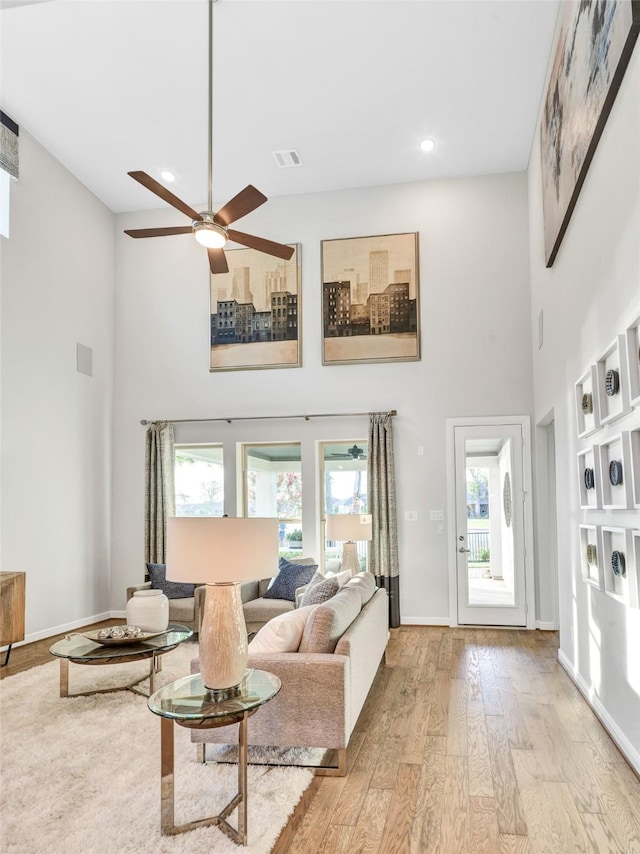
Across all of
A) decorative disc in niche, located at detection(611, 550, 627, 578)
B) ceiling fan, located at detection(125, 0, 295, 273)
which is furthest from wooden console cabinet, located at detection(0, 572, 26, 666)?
ceiling fan, located at detection(125, 0, 295, 273)

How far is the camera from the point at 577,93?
159 inches

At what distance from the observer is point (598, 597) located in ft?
12.9

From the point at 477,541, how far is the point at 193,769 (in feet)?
14.6

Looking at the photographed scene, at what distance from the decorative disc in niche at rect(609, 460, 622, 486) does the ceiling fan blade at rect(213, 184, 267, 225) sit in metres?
2.54

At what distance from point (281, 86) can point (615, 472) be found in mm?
4429

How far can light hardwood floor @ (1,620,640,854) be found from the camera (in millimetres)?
2533

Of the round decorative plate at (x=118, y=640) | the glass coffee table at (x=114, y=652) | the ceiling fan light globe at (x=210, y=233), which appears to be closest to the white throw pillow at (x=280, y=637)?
the glass coffee table at (x=114, y=652)

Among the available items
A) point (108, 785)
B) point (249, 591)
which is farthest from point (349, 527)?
point (108, 785)

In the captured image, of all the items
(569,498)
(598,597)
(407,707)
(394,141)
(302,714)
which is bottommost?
(407,707)

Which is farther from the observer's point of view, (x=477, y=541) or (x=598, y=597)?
(x=477, y=541)

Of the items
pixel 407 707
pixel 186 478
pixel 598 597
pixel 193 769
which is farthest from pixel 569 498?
pixel 186 478

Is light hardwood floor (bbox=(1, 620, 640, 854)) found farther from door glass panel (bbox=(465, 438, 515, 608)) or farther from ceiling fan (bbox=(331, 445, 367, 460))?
ceiling fan (bbox=(331, 445, 367, 460))

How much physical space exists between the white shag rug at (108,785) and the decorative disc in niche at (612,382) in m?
2.46

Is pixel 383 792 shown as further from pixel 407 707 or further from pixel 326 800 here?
pixel 407 707
